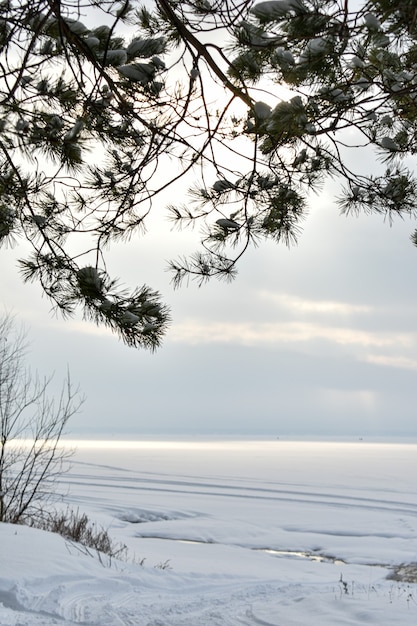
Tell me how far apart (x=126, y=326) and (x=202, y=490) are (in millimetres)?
16215

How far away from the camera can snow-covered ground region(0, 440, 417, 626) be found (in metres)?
5.25

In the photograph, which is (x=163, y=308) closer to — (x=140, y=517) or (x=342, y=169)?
(x=342, y=169)

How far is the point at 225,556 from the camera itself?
961cm

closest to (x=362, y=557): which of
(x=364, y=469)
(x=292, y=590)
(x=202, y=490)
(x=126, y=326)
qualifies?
(x=292, y=590)

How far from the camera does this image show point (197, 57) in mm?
4059

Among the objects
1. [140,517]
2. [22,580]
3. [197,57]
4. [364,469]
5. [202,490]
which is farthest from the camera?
[364,469]

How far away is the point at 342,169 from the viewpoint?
4.80 metres

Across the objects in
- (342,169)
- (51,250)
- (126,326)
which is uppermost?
(342,169)

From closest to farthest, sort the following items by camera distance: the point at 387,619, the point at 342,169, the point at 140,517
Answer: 1. the point at 342,169
2. the point at 387,619
3. the point at 140,517

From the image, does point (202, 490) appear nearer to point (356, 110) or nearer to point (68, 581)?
point (68, 581)

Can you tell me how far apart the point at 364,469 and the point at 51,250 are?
80.9 feet

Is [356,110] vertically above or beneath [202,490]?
above

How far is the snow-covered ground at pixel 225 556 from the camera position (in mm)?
5254

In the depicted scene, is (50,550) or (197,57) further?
(50,550)
